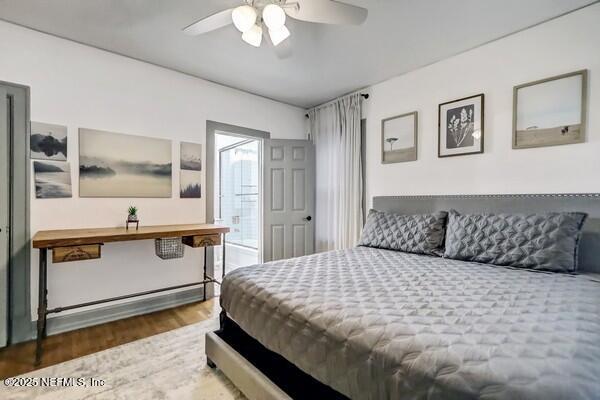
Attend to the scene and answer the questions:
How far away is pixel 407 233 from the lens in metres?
2.67

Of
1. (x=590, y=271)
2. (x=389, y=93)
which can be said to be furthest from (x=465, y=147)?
(x=590, y=271)

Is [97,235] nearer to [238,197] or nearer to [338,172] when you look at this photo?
[338,172]

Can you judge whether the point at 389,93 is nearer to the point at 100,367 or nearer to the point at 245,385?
the point at 245,385

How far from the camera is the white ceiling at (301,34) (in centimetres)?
211

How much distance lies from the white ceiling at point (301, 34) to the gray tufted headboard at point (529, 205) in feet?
4.63

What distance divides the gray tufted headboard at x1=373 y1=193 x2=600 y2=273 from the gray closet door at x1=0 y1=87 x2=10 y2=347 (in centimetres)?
358

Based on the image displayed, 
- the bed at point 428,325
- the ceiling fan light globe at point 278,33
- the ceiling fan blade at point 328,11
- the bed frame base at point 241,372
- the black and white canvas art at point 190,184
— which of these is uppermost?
the ceiling fan blade at point 328,11

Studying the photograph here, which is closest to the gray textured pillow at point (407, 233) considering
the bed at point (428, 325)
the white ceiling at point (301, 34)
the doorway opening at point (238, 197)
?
the bed at point (428, 325)

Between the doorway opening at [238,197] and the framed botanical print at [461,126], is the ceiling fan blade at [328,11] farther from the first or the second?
the doorway opening at [238,197]

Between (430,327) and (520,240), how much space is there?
→ 145cm

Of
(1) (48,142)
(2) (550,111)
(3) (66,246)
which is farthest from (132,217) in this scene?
(2) (550,111)

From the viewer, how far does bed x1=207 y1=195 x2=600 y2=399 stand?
0.82 m

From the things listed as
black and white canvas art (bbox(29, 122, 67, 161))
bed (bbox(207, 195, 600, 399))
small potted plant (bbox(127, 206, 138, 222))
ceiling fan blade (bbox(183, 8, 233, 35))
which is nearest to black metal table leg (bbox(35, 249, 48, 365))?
small potted plant (bbox(127, 206, 138, 222))

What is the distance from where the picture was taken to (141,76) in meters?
2.97
